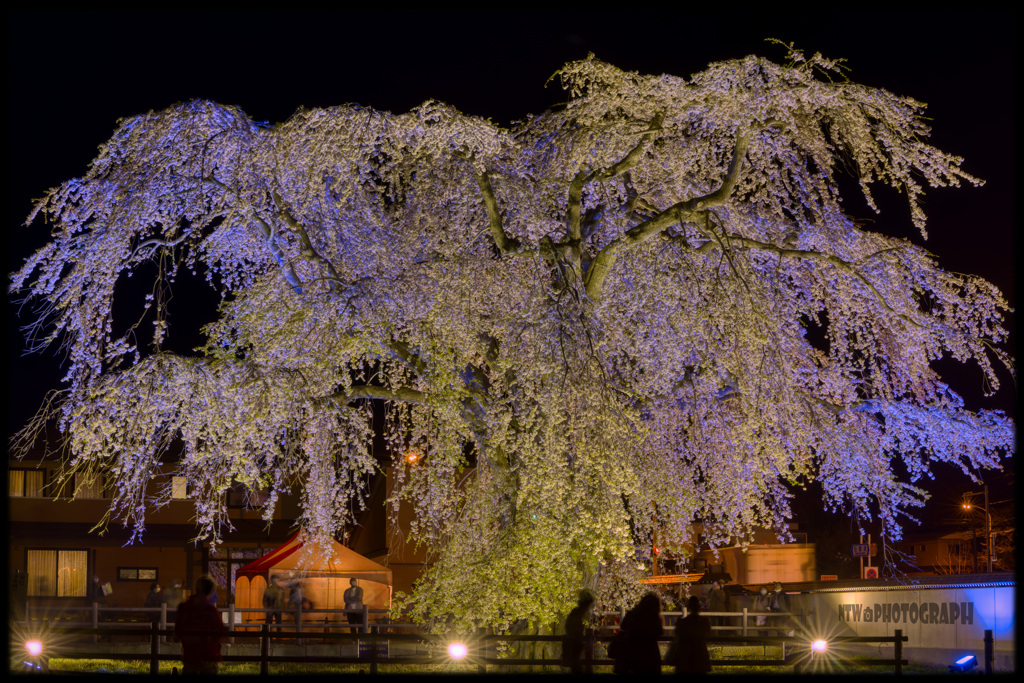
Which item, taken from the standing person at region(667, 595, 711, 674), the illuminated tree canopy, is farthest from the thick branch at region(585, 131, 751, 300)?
the standing person at region(667, 595, 711, 674)

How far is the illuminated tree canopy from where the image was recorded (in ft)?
38.6

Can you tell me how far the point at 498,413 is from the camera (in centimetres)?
1220

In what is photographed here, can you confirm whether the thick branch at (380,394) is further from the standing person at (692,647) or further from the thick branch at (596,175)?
the standing person at (692,647)

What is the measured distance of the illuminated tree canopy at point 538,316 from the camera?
464 inches

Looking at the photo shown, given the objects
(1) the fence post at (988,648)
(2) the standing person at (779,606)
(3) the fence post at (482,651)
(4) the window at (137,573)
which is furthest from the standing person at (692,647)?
(4) the window at (137,573)

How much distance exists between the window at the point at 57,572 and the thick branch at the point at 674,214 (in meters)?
27.9

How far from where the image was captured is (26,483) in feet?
112

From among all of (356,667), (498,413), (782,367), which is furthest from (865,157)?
(356,667)

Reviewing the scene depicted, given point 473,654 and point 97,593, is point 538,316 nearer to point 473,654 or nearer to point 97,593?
point 473,654

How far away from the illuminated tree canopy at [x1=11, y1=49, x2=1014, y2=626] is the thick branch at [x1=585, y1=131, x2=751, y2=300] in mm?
43

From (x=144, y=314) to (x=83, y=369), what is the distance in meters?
0.95

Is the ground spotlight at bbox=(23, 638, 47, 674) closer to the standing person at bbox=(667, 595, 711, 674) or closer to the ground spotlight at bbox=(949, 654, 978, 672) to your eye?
the standing person at bbox=(667, 595, 711, 674)

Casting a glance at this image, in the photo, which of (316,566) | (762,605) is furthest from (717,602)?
(316,566)

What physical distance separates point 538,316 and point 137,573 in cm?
2910
